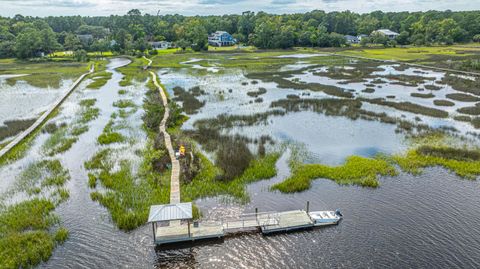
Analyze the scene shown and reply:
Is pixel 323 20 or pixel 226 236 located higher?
pixel 323 20

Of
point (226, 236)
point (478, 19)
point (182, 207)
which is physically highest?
point (478, 19)

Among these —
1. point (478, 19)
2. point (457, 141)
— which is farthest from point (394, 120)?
point (478, 19)

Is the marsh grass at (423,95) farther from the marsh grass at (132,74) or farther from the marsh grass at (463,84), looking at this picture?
→ the marsh grass at (132,74)

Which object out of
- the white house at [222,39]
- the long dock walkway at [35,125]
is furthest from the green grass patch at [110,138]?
the white house at [222,39]

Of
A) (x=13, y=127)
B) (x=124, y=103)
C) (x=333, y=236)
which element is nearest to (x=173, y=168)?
(x=333, y=236)

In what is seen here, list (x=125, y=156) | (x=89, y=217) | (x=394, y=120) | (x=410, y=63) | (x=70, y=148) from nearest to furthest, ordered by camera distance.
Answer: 1. (x=89, y=217)
2. (x=125, y=156)
3. (x=70, y=148)
4. (x=394, y=120)
5. (x=410, y=63)

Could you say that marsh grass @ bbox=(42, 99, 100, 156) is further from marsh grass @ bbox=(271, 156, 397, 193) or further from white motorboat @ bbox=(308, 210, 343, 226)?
white motorboat @ bbox=(308, 210, 343, 226)

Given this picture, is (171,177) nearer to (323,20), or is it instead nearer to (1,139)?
(1,139)
